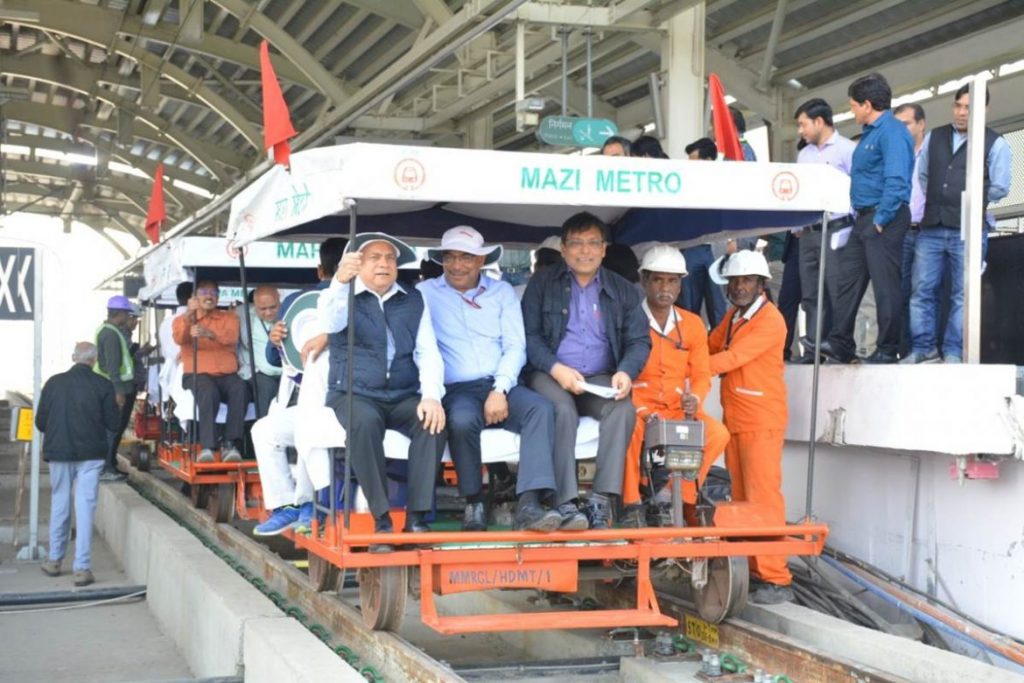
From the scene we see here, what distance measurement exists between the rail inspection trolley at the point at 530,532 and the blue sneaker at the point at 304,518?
0.26 ft

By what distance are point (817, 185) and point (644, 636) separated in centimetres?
282

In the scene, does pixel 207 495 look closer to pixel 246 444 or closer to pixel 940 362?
pixel 246 444

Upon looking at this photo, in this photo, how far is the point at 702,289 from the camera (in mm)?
9898

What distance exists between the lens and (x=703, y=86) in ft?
48.1

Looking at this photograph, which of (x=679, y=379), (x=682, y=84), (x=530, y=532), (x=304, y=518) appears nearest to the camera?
(x=530, y=532)

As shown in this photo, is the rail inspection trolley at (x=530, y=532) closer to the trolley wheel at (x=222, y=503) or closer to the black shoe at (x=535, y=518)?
the black shoe at (x=535, y=518)

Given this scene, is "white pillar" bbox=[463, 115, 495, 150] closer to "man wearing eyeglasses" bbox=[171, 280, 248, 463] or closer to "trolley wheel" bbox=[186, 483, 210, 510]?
"trolley wheel" bbox=[186, 483, 210, 510]

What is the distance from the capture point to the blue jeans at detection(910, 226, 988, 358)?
28.0ft

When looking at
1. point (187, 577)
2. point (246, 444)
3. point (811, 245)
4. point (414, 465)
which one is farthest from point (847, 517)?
point (246, 444)

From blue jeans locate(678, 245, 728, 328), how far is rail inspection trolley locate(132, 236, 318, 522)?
3.68m

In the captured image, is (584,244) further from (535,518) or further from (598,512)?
(535,518)

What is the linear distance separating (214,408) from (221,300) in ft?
9.90

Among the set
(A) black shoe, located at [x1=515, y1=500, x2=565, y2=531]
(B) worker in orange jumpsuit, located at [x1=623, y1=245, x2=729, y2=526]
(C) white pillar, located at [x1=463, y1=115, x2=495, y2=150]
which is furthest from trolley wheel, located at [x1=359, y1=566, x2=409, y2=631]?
(C) white pillar, located at [x1=463, y1=115, x2=495, y2=150]

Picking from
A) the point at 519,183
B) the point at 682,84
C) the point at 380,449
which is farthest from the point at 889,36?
the point at 380,449
